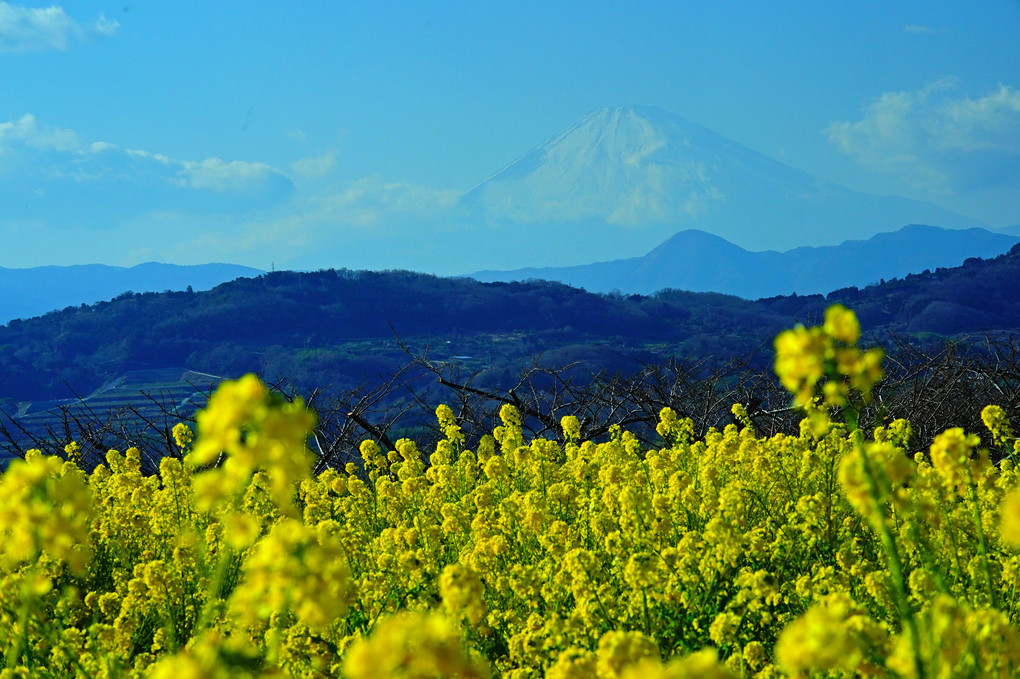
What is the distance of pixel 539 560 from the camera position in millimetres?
5391

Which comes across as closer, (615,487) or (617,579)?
(617,579)

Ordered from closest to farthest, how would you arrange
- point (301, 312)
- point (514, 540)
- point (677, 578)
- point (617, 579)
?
point (677, 578) < point (617, 579) < point (514, 540) < point (301, 312)

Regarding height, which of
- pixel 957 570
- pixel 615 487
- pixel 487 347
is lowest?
pixel 957 570

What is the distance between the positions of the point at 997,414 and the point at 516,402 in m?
6.89

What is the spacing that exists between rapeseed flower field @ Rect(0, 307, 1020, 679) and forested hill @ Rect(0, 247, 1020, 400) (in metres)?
48.8

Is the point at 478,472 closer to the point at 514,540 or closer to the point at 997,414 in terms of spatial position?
the point at 514,540

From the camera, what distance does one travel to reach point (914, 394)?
11.4 m

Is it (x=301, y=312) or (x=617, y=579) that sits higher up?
(x=301, y=312)

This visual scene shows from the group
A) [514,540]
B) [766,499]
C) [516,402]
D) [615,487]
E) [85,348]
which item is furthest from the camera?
[85,348]

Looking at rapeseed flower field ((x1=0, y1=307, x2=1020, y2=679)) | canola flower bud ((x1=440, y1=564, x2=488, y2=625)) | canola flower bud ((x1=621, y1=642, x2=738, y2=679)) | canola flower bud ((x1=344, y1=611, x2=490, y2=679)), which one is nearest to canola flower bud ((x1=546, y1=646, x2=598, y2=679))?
rapeseed flower field ((x1=0, y1=307, x2=1020, y2=679))

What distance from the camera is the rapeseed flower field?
6.74 ft

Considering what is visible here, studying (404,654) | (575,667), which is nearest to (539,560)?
(575,667)

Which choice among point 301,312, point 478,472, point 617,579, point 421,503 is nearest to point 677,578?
point 617,579

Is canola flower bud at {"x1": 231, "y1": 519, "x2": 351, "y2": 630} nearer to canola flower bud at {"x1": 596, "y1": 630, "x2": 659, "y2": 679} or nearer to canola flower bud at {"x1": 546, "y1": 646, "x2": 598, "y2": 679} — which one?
canola flower bud at {"x1": 596, "y1": 630, "x2": 659, "y2": 679}
